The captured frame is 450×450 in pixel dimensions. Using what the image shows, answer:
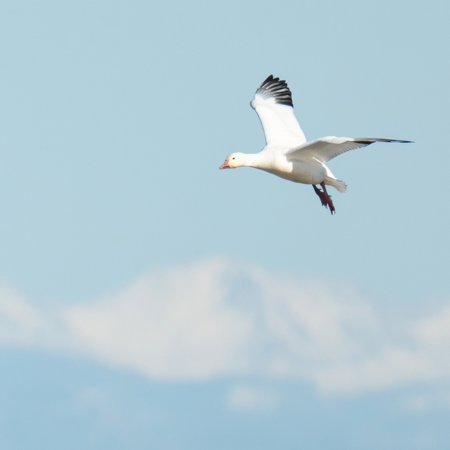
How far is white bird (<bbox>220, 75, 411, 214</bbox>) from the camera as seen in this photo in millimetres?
15609

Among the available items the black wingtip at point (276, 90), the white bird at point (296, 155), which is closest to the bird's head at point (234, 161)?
the white bird at point (296, 155)

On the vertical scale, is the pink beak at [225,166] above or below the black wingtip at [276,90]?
below

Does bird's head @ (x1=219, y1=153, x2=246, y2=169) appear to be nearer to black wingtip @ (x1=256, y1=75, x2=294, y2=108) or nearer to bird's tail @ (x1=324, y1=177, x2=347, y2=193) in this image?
bird's tail @ (x1=324, y1=177, x2=347, y2=193)

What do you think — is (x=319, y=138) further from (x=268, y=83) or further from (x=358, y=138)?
(x=268, y=83)

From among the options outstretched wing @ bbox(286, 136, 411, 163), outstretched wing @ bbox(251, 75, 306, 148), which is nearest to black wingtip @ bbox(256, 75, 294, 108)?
outstretched wing @ bbox(251, 75, 306, 148)

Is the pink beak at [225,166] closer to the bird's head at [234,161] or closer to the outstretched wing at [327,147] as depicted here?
the bird's head at [234,161]

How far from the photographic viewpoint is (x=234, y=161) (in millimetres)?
16453

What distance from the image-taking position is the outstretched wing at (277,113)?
18.1 meters

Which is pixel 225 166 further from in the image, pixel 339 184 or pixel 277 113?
pixel 277 113

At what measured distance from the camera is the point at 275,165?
16328mm

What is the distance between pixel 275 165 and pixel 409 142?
348cm

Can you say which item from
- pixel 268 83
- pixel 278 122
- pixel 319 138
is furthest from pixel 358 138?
pixel 268 83

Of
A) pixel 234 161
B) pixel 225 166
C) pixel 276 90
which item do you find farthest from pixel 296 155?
pixel 276 90

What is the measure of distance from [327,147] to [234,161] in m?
1.77
